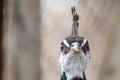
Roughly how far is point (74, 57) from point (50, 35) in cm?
27

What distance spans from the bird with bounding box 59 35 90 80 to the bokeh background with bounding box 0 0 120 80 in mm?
169

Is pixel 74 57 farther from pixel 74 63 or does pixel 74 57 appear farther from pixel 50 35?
pixel 50 35

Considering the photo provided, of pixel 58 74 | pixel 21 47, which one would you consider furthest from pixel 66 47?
pixel 21 47

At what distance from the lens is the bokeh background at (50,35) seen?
1379 millimetres

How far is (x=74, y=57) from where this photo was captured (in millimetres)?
1164

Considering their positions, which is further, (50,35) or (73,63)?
(50,35)

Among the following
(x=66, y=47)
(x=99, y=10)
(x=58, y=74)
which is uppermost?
(x=99, y=10)

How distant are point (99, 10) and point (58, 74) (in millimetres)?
258

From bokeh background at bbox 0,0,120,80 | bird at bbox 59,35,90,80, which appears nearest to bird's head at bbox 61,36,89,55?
bird at bbox 59,35,90,80

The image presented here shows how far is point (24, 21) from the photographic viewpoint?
1476 mm

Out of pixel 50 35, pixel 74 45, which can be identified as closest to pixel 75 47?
pixel 74 45

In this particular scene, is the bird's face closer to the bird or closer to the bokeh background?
the bird

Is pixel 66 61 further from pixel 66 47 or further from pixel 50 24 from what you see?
pixel 50 24

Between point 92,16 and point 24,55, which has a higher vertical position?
point 92,16
